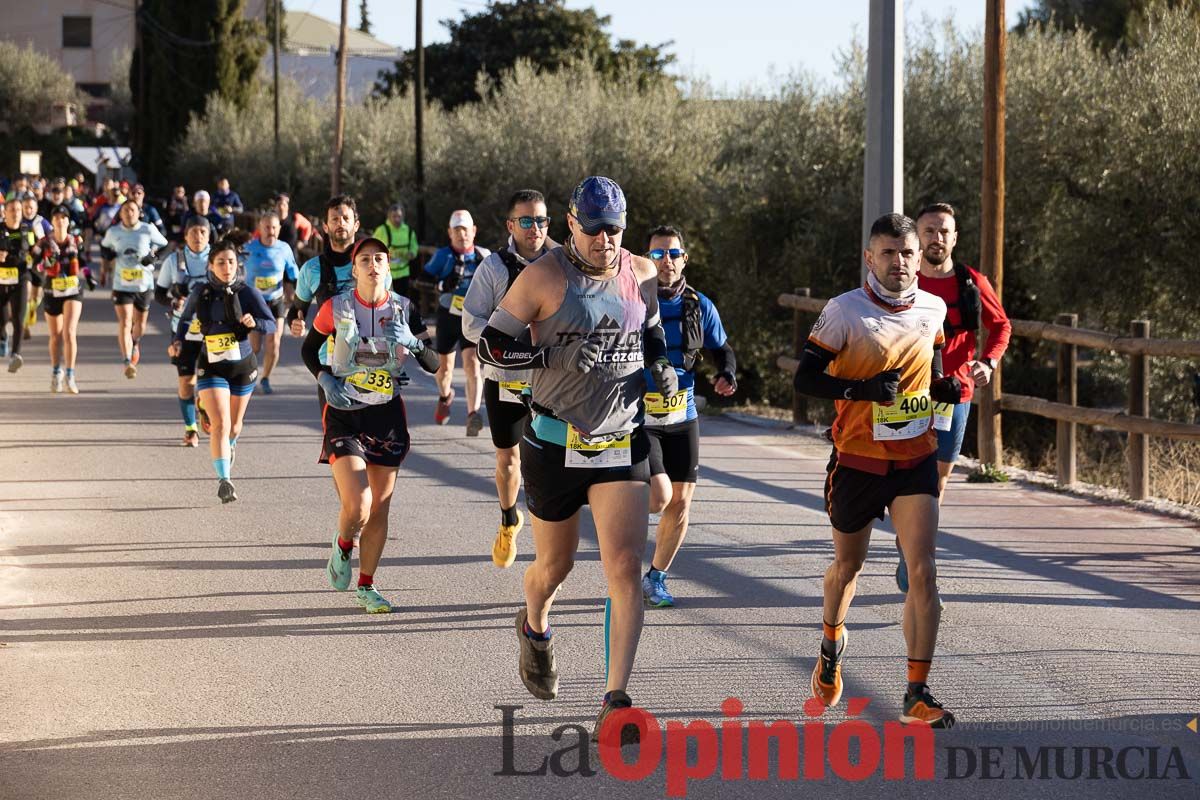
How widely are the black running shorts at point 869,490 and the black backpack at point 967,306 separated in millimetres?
1725

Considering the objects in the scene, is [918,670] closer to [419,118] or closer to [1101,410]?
[1101,410]

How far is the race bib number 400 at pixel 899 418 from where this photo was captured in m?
6.13

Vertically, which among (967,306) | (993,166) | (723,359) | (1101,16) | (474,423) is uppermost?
(1101,16)

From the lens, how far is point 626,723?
5.63m

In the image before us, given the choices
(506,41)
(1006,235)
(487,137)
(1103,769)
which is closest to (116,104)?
(506,41)

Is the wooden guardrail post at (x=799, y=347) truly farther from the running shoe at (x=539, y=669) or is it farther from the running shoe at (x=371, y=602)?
the running shoe at (x=539, y=669)

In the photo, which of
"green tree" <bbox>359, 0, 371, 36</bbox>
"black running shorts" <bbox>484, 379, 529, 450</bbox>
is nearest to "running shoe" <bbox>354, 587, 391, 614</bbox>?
"black running shorts" <bbox>484, 379, 529, 450</bbox>

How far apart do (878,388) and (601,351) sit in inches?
40.8

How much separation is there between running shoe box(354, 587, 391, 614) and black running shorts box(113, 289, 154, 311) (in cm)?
1099

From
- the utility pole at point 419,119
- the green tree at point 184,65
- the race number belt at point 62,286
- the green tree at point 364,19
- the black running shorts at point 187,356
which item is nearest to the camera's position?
the black running shorts at point 187,356

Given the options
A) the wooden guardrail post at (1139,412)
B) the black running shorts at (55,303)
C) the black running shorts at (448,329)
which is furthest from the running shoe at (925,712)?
the black running shorts at (55,303)

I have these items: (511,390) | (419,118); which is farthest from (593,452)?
(419,118)

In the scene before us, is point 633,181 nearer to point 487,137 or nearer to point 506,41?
point 487,137

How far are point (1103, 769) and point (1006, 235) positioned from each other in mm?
14048
